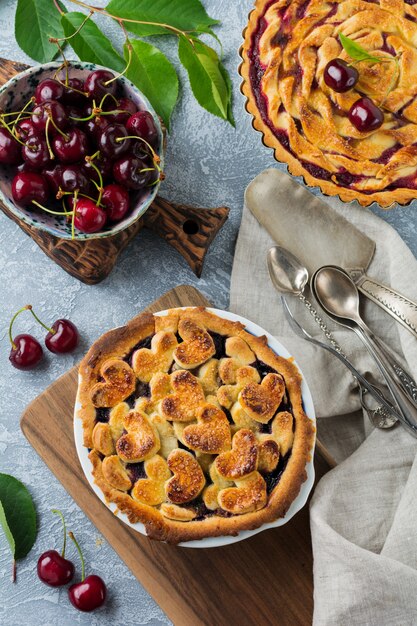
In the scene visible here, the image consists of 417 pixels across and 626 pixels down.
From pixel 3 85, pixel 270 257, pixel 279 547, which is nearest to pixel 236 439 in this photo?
pixel 279 547

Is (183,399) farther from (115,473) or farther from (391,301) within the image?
(391,301)

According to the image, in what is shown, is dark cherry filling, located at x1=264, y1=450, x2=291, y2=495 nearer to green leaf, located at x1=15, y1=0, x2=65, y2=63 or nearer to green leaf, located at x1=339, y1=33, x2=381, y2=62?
green leaf, located at x1=339, y1=33, x2=381, y2=62

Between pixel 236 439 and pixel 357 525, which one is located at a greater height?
pixel 236 439

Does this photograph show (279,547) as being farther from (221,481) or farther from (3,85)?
(3,85)

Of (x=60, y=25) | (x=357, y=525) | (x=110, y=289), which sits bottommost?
(x=357, y=525)

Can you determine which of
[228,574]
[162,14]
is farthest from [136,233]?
[228,574]

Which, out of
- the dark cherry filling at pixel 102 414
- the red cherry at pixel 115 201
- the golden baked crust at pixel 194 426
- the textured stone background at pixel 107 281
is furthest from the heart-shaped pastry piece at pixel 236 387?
the red cherry at pixel 115 201
